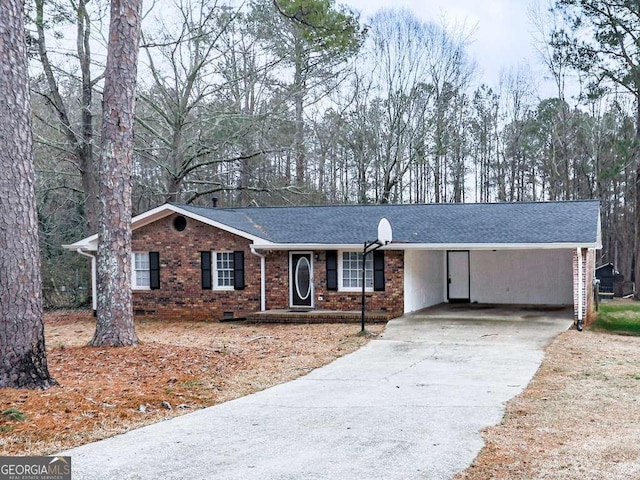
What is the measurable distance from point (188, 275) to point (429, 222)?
656 centimetres

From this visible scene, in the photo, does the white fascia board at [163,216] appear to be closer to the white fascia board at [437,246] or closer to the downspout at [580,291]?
the white fascia board at [437,246]

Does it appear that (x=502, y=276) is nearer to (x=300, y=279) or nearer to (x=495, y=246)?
(x=495, y=246)

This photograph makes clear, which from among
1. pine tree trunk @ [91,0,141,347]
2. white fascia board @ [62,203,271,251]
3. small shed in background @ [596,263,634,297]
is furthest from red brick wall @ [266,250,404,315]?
small shed in background @ [596,263,634,297]

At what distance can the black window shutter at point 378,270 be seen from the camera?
51.1ft

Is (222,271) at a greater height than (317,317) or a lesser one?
greater

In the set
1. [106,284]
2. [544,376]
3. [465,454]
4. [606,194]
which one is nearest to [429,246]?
[544,376]

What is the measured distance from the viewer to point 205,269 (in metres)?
16.7

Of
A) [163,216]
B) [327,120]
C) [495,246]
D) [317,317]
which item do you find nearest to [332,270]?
[317,317]

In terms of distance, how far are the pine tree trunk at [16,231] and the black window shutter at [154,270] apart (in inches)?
391

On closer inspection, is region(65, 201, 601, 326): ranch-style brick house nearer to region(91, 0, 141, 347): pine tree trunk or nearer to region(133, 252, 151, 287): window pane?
region(133, 252, 151, 287): window pane

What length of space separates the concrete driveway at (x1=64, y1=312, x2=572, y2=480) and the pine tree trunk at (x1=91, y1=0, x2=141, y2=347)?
136 inches

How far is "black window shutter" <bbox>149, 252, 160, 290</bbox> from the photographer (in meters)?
17.0

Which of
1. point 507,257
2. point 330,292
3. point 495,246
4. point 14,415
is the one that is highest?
point 495,246

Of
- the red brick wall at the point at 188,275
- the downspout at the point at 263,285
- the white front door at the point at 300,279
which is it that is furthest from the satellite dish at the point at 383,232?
the red brick wall at the point at 188,275
